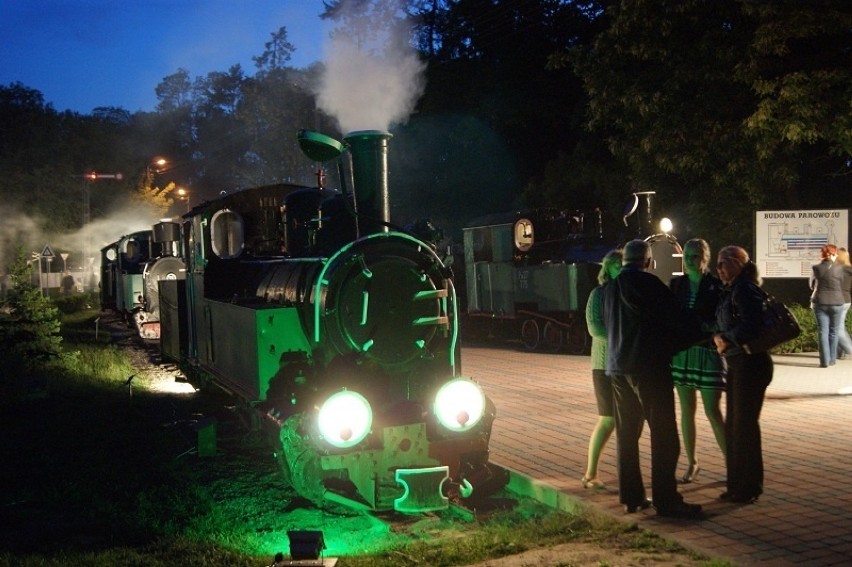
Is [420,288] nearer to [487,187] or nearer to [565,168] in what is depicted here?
[565,168]

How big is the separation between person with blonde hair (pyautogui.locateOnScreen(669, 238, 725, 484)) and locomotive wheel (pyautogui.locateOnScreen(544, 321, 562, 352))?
11.0m

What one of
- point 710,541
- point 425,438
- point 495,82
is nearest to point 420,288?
point 425,438

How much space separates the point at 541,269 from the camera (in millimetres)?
18047

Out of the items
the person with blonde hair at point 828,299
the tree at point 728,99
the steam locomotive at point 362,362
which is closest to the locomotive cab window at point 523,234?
the tree at point 728,99

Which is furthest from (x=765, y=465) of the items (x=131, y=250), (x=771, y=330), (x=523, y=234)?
(x=131, y=250)

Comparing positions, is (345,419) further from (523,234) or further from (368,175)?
(523,234)

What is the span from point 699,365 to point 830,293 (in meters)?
6.89

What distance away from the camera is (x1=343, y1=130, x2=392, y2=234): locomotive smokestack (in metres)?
7.41

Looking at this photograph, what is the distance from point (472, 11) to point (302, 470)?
2515cm

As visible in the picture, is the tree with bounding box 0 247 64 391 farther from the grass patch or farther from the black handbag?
the black handbag

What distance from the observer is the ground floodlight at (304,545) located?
4832 mm

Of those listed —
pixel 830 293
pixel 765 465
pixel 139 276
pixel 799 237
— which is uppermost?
pixel 799 237

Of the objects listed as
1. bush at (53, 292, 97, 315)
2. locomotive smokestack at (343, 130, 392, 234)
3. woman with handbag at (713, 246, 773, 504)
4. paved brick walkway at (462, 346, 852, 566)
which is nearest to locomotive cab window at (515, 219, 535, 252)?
paved brick walkway at (462, 346, 852, 566)

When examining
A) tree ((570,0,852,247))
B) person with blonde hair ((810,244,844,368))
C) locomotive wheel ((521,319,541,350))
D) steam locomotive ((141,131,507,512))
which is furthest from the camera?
locomotive wheel ((521,319,541,350))
